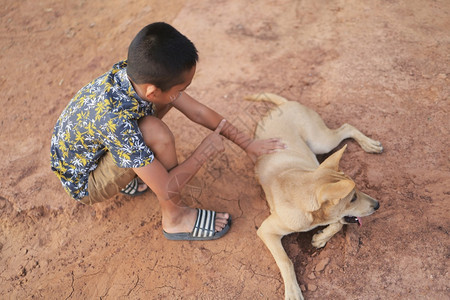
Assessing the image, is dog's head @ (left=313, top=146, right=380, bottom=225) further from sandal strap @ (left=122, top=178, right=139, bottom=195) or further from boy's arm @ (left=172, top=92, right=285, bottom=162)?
sandal strap @ (left=122, top=178, right=139, bottom=195)

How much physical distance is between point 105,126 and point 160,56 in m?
0.63

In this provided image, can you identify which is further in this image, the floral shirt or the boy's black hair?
the floral shirt

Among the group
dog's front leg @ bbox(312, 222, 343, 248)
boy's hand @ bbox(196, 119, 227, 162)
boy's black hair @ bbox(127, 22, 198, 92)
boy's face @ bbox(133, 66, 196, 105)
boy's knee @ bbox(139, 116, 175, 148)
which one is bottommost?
dog's front leg @ bbox(312, 222, 343, 248)

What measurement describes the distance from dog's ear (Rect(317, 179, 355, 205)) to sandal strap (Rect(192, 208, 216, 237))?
99 cm

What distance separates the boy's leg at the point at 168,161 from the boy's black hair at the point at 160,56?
0.38m

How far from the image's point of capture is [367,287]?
242cm

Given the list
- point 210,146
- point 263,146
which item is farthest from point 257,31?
point 210,146

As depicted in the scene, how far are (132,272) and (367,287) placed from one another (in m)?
1.90

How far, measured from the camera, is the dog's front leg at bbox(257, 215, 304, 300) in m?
2.47

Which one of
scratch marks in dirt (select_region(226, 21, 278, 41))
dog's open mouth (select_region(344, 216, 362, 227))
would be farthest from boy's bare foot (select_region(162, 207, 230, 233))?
scratch marks in dirt (select_region(226, 21, 278, 41))

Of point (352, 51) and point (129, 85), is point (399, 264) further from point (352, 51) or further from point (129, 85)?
point (352, 51)

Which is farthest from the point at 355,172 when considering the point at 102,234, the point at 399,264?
the point at 102,234

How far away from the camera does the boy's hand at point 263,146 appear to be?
292 cm

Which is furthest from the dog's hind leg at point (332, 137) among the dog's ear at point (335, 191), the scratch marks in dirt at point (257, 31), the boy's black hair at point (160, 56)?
the scratch marks in dirt at point (257, 31)
